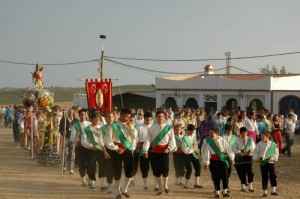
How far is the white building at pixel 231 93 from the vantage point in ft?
98.8

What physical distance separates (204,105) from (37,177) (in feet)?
70.3

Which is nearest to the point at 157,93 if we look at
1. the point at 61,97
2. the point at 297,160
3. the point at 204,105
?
the point at 204,105

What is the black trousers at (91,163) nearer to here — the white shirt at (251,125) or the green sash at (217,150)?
the green sash at (217,150)

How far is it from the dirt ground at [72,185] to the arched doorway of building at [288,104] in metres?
14.3

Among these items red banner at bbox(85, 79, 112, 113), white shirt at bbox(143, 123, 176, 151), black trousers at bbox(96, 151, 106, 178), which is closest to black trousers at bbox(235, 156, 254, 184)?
white shirt at bbox(143, 123, 176, 151)

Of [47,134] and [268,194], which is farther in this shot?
[47,134]

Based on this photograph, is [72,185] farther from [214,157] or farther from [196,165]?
[214,157]

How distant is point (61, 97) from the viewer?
91875 millimetres

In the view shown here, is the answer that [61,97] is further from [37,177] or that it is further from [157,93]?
[37,177]

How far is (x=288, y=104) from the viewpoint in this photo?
29734 millimetres

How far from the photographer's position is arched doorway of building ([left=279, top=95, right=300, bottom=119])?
2958 centimetres

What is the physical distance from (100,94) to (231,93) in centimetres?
1826

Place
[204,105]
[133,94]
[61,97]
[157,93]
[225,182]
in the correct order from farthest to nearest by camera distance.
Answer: [61,97] → [133,94] → [157,93] → [204,105] → [225,182]

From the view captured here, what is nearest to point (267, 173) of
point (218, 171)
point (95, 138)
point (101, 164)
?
point (218, 171)
